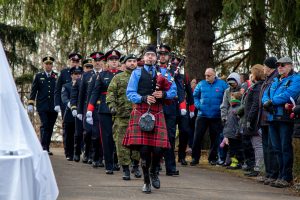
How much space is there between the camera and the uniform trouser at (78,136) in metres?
16.7

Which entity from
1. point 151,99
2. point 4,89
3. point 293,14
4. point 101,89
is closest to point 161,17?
point 293,14

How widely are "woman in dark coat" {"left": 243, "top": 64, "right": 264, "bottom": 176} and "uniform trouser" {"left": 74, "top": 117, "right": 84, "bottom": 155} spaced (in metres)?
3.61

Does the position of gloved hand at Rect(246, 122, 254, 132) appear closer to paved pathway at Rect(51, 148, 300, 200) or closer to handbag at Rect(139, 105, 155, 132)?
paved pathway at Rect(51, 148, 300, 200)

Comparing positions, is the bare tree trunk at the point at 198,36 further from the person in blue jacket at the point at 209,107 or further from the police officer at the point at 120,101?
the police officer at the point at 120,101

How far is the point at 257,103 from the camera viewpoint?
13.5 m

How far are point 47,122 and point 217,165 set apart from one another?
3.75 meters

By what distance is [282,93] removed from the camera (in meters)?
12.3

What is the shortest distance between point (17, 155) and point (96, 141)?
824cm

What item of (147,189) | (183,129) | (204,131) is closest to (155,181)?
(147,189)

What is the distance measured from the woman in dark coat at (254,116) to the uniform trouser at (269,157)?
7.6 inches

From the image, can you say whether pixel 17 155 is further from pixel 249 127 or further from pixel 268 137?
pixel 249 127

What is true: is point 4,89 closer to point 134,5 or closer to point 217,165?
point 217,165

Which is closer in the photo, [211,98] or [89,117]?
[89,117]

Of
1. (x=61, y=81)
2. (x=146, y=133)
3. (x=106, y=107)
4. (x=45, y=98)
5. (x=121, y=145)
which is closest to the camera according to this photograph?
(x=146, y=133)
